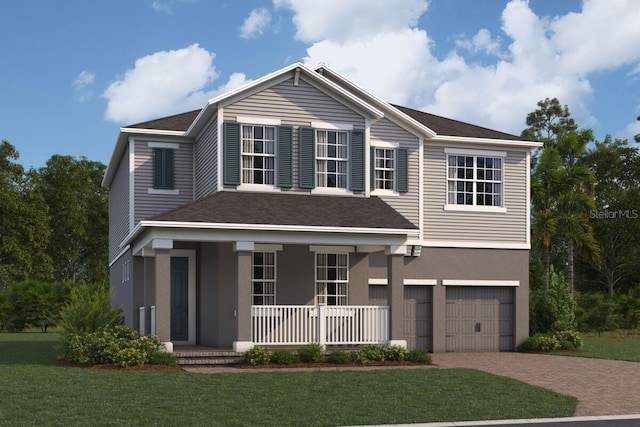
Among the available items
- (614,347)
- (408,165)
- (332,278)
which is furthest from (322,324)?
(614,347)

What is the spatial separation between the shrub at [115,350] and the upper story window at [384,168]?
8.77m

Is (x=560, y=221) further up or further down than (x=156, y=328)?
further up

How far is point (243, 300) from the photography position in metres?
20.4

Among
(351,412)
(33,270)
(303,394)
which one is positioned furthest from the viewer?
(33,270)

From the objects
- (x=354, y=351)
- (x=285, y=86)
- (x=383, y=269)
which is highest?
(x=285, y=86)

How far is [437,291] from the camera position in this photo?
25.5 meters

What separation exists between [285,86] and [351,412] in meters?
12.2

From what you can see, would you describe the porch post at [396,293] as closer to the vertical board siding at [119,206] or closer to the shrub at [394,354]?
the shrub at [394,354]

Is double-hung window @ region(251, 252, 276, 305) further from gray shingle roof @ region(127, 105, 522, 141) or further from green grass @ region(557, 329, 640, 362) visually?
green grass @ region(557, 329, 640, 362)

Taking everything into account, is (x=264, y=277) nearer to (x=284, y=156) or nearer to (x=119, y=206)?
(x=284, y=156)

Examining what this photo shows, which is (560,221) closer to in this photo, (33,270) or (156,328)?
(156,328)

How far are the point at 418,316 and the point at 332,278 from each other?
3266 millimetres

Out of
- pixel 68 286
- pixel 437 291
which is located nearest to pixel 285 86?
pixel 437 291

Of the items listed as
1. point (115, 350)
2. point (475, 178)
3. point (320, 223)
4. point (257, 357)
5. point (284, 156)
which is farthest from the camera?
point (475, 178)
